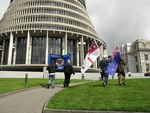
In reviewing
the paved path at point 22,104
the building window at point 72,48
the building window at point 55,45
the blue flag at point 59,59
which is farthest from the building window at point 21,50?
the paved path at point 22,104

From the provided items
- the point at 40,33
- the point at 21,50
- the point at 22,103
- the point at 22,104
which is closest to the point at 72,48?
the point at 40,33

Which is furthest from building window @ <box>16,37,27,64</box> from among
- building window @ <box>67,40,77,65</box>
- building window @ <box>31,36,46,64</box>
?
building window @ <box>67,40,77,65</box>

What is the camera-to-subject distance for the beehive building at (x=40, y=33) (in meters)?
49.1

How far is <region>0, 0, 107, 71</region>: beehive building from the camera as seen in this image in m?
49.1

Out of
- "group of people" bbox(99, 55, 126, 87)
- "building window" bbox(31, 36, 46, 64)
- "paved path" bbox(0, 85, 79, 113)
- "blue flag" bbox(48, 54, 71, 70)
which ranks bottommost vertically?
"paved path" bbox(0, 85, 79, 113)

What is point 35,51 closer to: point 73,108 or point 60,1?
point 60,1

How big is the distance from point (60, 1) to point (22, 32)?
1813 centimetres

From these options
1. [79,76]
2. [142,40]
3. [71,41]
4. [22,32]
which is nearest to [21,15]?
[22,32]

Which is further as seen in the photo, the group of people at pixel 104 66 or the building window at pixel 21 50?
the building window at pixel 21 50

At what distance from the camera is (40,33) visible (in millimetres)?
50688

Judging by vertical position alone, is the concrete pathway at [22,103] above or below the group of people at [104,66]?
below

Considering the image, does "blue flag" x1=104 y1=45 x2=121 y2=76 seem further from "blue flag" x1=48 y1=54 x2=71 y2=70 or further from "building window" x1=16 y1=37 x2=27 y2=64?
"building window" x1=16 y1=37 x2=27 y2=64

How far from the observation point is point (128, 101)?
22.7ft

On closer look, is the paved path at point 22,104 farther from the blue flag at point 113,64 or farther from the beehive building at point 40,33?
the beehive building at point 40,33
